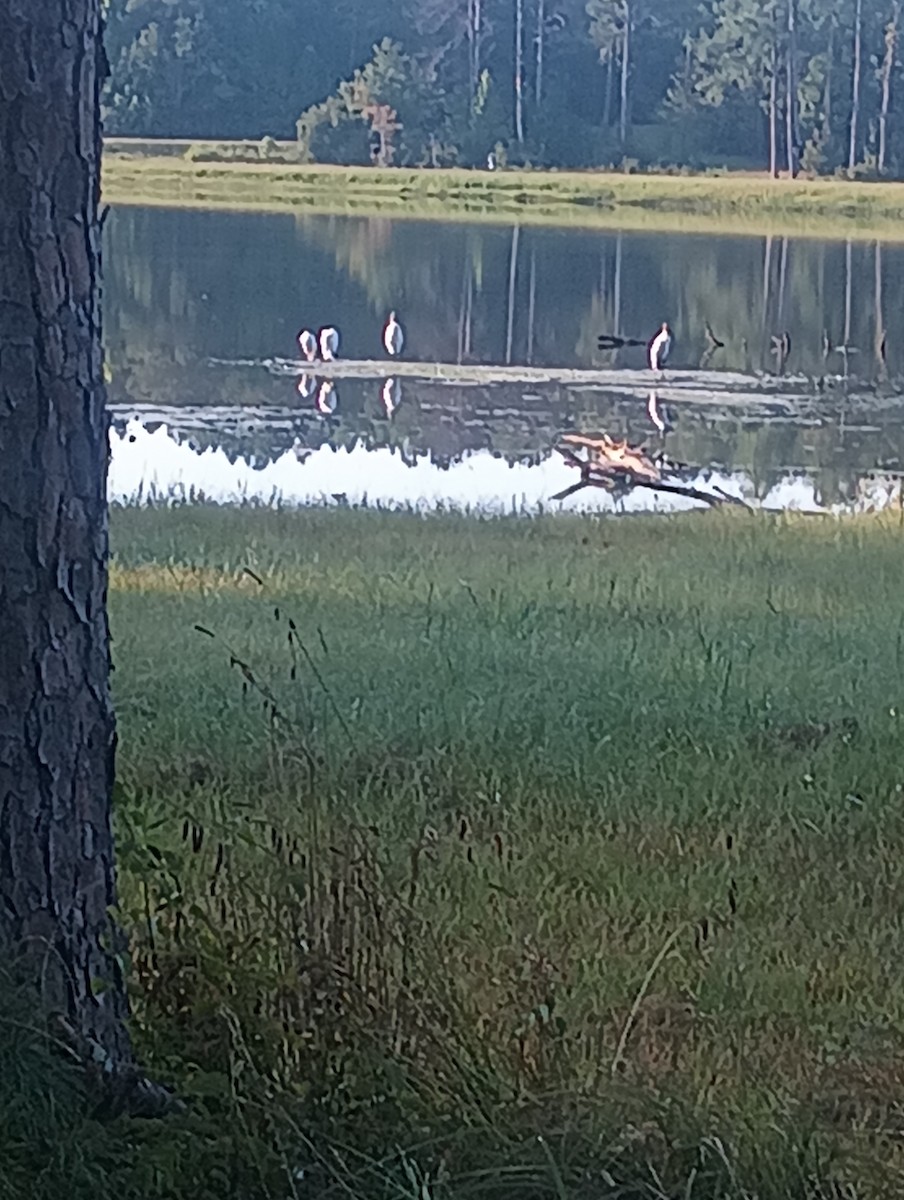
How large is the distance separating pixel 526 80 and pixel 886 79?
34.8 ft

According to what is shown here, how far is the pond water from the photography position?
16.3m

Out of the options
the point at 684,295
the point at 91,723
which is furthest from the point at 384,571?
the point at 684,295

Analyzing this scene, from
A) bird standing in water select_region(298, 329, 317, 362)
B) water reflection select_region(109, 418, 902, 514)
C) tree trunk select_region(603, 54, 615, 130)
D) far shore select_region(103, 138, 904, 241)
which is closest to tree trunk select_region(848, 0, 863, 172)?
far shore select_region(103, 138, 904, 241)

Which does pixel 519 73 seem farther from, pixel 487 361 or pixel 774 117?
pixel 487 361

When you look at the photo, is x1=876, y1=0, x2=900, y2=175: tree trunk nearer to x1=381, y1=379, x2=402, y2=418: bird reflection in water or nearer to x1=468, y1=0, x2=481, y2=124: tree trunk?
x1=468, y1=0, x2=481, y2=124: tree trunk

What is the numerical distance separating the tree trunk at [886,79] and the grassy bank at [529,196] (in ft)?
17.6

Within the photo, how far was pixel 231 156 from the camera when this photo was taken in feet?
185

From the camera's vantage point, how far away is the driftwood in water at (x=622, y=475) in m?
13.9

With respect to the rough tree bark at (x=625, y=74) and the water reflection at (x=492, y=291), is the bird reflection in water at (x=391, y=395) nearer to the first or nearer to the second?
the water reflection at (x=492, y=291)

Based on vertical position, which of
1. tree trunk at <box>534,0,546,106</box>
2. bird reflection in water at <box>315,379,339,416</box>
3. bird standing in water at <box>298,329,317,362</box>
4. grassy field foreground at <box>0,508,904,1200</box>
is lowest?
bird reflection in water at <box>315,379,339,416</box>

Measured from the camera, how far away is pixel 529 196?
48.5 meters

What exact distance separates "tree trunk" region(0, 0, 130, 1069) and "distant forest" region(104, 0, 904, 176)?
5459 cm

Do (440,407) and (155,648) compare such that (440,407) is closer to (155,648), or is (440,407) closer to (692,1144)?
(155,648)

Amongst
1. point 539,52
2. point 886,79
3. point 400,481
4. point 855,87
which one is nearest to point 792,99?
point 855,87
